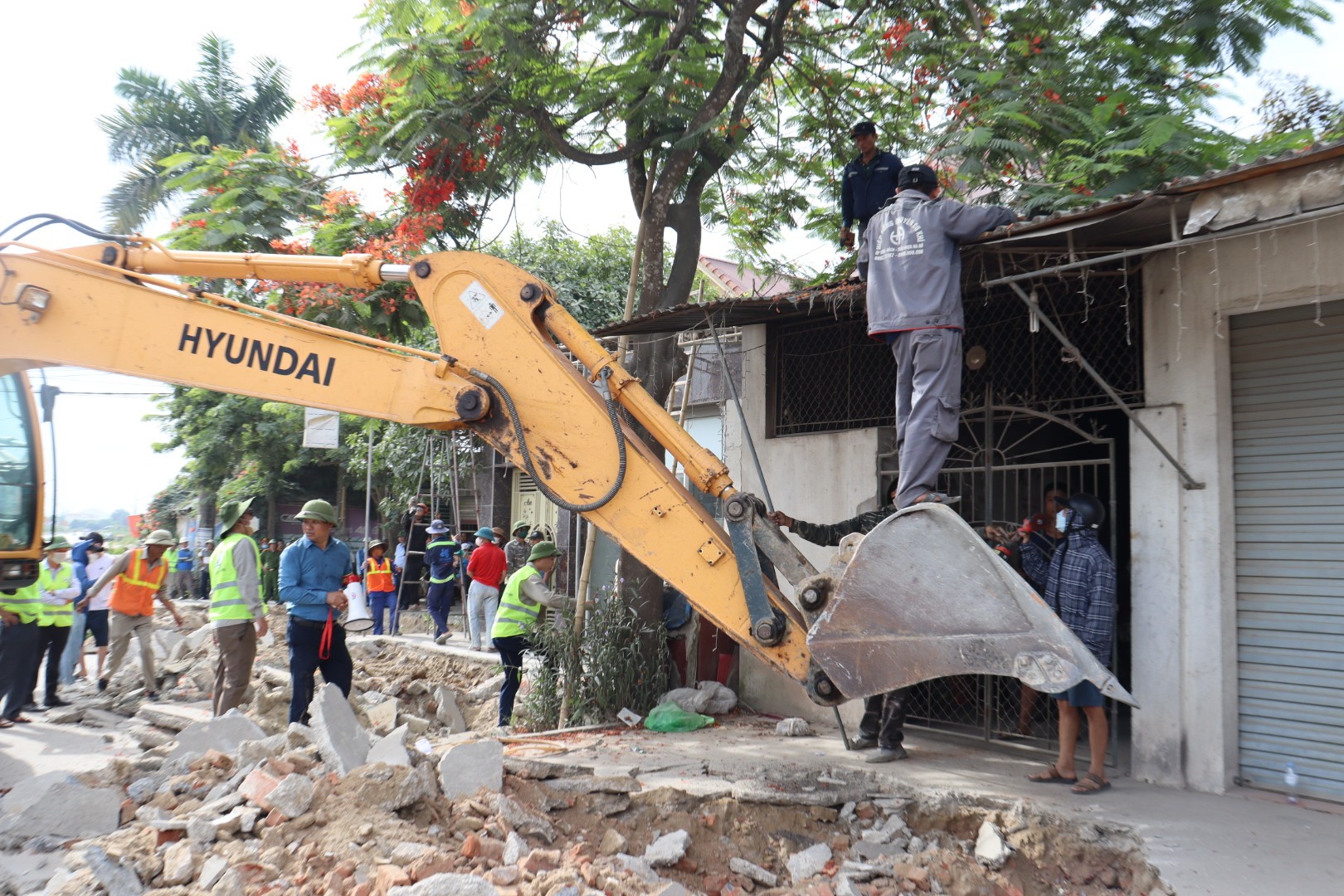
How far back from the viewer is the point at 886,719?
6398mm

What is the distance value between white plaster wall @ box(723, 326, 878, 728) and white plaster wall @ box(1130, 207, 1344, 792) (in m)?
2.15

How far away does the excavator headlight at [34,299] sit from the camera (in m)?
4.80

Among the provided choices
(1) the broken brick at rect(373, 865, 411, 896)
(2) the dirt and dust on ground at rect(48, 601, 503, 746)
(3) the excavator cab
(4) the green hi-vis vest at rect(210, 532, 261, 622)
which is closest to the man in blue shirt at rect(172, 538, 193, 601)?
(2) the dirt and dust on ground at rect(48, 601, 503, 746)

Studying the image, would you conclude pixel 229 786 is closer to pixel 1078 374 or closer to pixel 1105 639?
pixel 1105 639

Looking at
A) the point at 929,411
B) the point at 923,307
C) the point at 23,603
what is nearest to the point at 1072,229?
the point at 923,307

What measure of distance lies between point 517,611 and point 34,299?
4559 mm

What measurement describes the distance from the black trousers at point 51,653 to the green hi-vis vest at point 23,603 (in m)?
0.54

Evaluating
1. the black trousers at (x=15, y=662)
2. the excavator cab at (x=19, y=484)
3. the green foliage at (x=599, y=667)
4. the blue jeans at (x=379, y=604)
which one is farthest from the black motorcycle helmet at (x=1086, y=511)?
the blue jeans at (x=379, y=604)

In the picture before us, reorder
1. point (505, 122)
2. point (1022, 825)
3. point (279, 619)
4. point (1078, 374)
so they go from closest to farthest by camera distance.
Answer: point (1022, 825)
point (1078, 374)
point (505, 122)
point (279, 619)

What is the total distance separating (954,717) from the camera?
23.8ft

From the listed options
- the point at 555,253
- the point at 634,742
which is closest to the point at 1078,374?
the point at 634,742

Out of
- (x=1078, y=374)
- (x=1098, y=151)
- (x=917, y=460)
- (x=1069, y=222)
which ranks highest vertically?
(x=1098, y=151)

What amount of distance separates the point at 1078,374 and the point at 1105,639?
2117 mm

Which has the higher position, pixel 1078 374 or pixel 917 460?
pixel 1078 374
